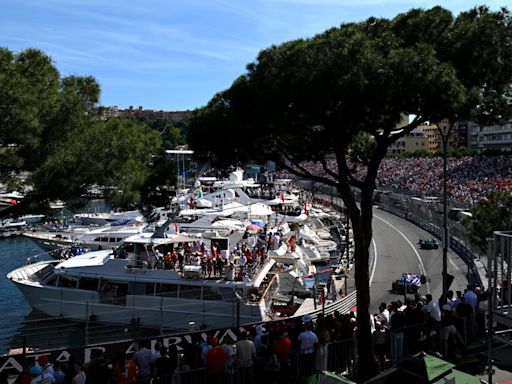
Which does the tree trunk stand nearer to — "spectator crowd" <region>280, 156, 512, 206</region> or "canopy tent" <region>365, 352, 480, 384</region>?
"canopy tent" <region>365, 352, 480, 384</region>

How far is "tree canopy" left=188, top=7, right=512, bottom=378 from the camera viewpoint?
1185 cm

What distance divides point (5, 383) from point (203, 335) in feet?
16.4

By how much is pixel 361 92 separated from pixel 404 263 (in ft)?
94.9

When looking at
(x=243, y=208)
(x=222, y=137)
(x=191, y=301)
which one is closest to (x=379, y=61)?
(x=222, y=137)

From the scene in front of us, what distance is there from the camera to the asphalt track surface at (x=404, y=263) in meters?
30.2

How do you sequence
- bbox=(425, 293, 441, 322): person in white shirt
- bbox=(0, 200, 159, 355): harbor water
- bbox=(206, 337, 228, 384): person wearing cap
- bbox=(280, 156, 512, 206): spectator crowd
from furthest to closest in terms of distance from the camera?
bbox=(280, 156, 512, 206): spectator crowd < bbox=(0, 200, 159, 355): harbor water < bbox=(425, 293, 441, 322): person in white shirt < bbox=(206, 337, 228, 384): person wearing cap

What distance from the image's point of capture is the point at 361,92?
1198cm

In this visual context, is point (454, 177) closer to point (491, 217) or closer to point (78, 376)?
point (491, 217)

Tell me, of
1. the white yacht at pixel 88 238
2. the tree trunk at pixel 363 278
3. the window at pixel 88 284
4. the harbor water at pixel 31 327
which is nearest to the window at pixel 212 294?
the harbor water at pixel 31 327

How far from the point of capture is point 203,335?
604 inches

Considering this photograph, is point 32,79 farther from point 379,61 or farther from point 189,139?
point 379,61

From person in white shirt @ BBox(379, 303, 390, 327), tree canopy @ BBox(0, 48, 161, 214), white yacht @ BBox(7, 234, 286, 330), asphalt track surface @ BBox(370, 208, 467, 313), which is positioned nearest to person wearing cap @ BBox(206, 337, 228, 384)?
person in white shirt @ BBox(379, 303, 390, 327)

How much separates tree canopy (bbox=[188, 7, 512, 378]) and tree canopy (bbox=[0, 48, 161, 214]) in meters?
3.08

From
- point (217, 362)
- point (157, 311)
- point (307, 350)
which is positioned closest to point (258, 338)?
point (307, 350)
